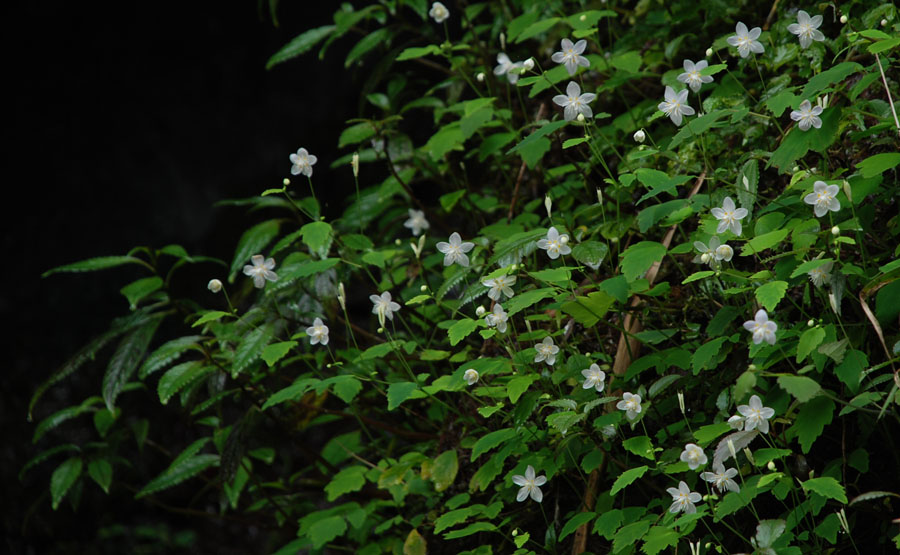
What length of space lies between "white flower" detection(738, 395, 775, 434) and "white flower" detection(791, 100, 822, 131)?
1.76ft

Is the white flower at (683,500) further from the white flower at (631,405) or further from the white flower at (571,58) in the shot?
the white flower at (571,58)

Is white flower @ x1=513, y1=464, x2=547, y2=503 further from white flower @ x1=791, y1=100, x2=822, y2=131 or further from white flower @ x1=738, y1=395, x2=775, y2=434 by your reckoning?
white flower @ x1=791, y1=100, x2=822, y2=131

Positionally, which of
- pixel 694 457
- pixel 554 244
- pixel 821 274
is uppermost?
pixel 554 244

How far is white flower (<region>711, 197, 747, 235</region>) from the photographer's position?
4.47 feet

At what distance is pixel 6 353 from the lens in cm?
364

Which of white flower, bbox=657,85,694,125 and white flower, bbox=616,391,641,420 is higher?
white flower, bbox=657,85,694,125

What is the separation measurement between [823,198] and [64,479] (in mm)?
2220

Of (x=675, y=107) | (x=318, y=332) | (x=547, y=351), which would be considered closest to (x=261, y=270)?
(x=318, y=332)

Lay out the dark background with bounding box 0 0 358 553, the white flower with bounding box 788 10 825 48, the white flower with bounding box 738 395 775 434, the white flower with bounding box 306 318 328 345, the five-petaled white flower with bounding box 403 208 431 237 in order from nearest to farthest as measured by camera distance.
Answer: the white flower with bounding box 738 395 775 434
the white flower with bounding box 788 10 825 48
the white flower with bounding box 306 318 328 345
the five-petaled white flower with bounding box 403 208 431 237
the dark background with bounding box 0 0 358 553

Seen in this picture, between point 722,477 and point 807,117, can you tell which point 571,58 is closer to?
point 807,117

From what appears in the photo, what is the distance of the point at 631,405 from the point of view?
1415 mm

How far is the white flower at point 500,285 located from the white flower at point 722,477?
535mm

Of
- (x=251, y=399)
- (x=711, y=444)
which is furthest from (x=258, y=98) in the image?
(x=711, y=444)

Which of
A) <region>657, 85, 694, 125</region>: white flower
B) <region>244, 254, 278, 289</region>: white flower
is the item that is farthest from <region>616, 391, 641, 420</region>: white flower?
<region>244, 254, 278, 289</region>: white flower
